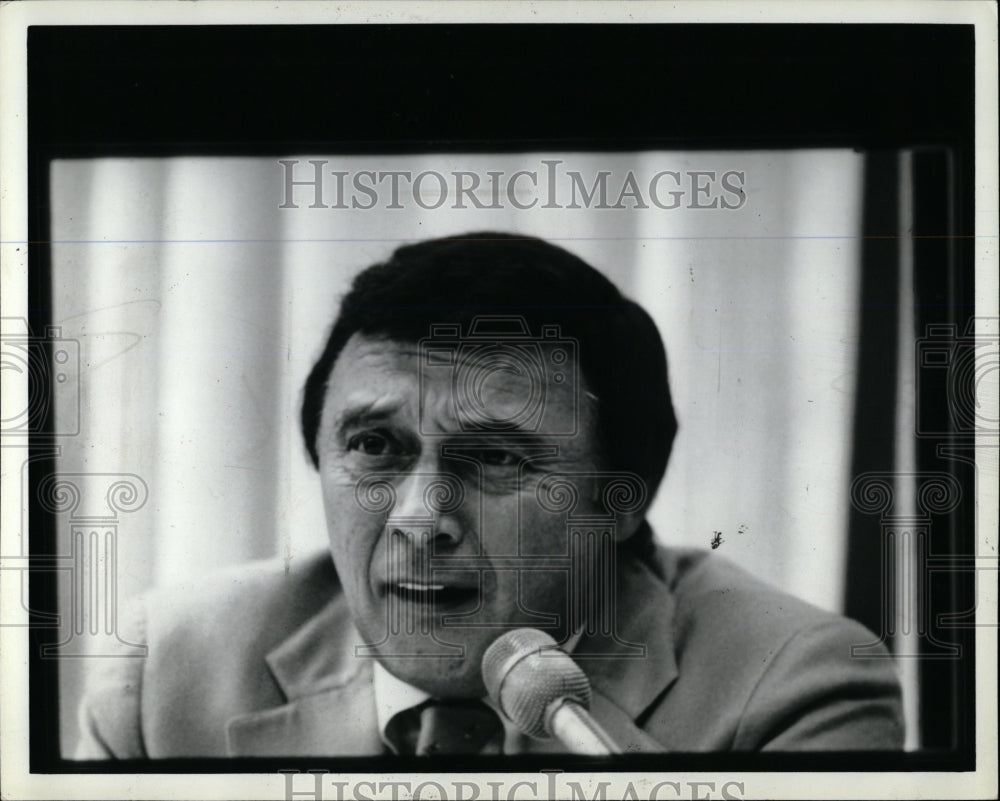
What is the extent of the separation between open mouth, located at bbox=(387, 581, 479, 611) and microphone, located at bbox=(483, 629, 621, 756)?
11cm

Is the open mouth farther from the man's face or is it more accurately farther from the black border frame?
the black border frame

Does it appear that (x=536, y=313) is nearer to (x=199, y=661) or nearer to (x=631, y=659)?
(x=631, y=659)

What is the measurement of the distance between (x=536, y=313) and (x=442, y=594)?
1.99 feet

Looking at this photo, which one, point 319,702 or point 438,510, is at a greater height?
point 438,510

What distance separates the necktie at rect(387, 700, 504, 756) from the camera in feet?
6.55

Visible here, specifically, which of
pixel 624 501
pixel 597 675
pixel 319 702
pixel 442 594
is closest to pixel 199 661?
pixel 319 702

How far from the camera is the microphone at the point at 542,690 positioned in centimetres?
196

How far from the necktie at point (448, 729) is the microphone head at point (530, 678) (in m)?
0.05

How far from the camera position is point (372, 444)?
199 centimetres

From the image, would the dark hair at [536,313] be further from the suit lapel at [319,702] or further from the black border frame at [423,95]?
Answer: the suit lapel at [319,702]

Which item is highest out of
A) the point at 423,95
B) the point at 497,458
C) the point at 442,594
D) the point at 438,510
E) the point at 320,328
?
the point at 423,95

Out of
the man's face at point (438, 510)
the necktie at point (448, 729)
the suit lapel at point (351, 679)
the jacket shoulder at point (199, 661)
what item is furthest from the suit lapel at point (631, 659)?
the jacket shoulder at point (199, 661)

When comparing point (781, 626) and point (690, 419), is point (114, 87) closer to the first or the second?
point (690, 419)

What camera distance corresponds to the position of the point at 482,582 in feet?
6.51
